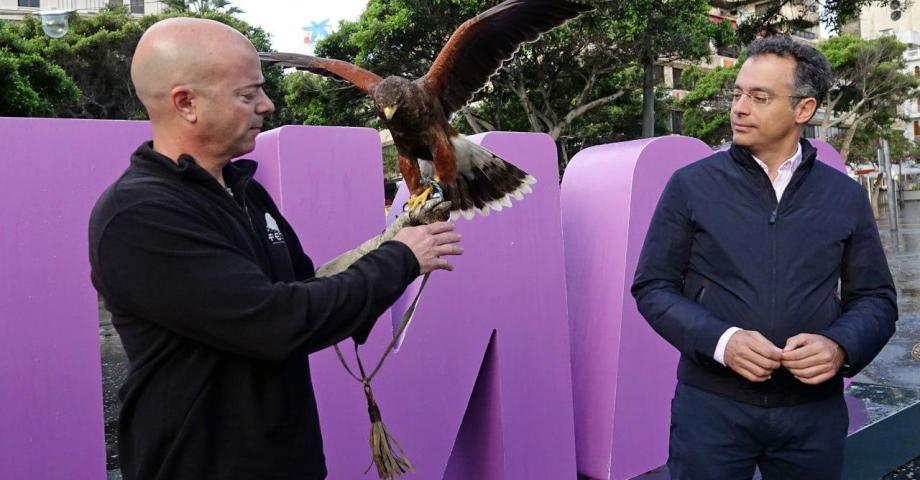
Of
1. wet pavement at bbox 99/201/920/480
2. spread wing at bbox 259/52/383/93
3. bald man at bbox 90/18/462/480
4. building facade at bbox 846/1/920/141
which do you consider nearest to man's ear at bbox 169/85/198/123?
bald man at bbox 90/18/462/480

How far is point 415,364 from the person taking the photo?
400 cm

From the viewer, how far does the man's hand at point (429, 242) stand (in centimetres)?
199

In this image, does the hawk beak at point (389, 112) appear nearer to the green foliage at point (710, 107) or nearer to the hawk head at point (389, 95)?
the hawk head at point (389, 95)

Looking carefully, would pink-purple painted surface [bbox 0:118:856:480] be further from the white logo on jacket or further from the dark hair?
the dark hair

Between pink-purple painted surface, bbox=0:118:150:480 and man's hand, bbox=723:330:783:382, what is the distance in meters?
2.55

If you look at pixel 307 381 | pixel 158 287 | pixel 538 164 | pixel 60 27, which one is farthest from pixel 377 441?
pixel 60 27

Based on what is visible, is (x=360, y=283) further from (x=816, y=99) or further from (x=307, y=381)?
(x=816, y=99)

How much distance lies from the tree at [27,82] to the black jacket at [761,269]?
1972cm

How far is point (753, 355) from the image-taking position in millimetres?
2408

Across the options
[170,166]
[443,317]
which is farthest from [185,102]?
[443,317]

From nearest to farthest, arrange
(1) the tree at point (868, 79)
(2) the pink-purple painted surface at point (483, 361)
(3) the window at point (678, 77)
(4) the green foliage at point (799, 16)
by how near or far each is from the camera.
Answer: (2) the pink-purple painted surface at point (483, 361)
(4) the green foliage at point (799, 16)
(1) the tree at point (868, 79)
(3) the window at point (678, 77)

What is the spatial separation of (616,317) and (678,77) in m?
43.3

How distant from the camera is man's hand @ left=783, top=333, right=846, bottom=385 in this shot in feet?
7.93

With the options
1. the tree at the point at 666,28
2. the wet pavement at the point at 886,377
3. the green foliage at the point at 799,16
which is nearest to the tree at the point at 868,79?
the tree at the point at 666,28
